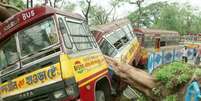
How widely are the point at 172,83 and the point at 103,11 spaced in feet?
Answer: 118

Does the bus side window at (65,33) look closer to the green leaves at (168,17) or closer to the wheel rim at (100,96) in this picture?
the wheel rim at (100,96)

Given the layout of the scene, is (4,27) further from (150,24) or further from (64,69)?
(150,24)

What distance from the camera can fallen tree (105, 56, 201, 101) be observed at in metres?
7.73

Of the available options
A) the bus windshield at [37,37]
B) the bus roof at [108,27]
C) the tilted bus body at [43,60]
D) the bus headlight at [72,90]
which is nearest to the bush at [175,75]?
the tilted bus body at [43,60]

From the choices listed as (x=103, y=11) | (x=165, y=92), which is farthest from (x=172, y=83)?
(x=103, y=11)

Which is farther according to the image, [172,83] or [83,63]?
[172,83]

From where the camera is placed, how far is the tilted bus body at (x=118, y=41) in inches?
575

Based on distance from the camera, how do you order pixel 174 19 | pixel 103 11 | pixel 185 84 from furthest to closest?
pixel 174 19 < pixel 103 11 < pixel 185 84

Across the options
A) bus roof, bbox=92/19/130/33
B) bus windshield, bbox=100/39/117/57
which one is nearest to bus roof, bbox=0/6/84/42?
bus windshield, bbox=100/39/117/57

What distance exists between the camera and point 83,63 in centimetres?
720

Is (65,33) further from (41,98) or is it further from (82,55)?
(41,98)

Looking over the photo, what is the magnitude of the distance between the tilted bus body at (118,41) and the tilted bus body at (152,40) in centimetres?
355

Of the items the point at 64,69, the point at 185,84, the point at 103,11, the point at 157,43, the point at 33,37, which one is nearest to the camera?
the point at 64,69

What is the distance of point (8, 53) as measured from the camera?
23.0 ft
